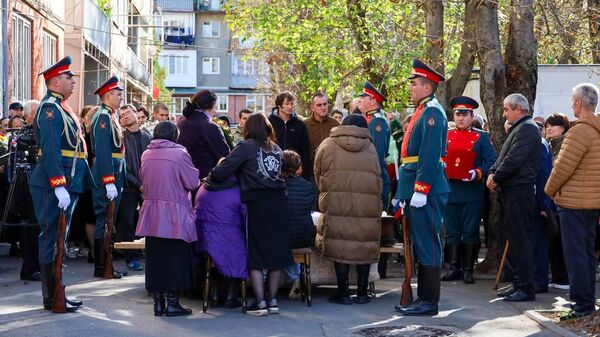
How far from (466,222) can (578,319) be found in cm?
332

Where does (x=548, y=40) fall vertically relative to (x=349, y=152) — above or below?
above

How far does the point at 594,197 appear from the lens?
10.1 metres

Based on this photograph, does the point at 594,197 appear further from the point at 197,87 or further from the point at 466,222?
the point at 197,87

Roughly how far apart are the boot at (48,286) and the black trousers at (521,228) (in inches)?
181

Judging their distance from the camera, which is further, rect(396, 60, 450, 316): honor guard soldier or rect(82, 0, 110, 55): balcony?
rect(82, 0, 110, 55): balcony

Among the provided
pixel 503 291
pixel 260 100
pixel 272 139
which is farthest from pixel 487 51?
pixel 260 100

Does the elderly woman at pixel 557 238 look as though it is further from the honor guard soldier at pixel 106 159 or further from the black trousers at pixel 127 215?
the black trousers at pixel 127 215

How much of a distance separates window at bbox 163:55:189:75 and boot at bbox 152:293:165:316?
73842 millimetres

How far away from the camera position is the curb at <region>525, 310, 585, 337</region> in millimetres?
9438

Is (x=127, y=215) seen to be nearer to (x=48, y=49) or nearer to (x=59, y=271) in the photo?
(x=59, y=271)

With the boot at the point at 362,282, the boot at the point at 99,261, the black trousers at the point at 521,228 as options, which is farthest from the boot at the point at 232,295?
the black trousers at the point at 521,228

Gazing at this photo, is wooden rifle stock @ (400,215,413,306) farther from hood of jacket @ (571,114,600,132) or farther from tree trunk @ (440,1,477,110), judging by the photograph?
tree trunk @ (440,1,477,110)

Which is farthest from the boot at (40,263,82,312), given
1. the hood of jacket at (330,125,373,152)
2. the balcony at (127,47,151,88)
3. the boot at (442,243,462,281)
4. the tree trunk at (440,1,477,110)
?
the balcony at (127,47,151,88)

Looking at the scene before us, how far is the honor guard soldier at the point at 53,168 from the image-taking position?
1009 centimetres
